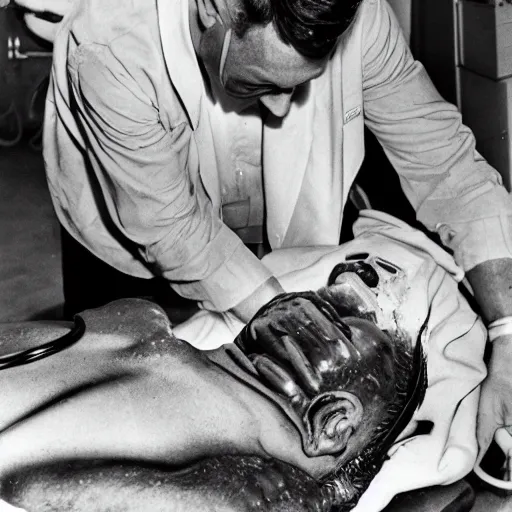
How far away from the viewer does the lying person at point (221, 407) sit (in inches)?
43.3

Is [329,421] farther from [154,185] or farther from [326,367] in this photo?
[154,185]

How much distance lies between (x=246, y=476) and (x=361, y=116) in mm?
849

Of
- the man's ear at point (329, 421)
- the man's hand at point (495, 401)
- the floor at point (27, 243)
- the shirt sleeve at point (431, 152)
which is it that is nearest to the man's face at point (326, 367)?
the man's ear at point (329, 421)

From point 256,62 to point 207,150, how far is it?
394 millimetres

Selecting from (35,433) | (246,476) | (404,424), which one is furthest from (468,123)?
(35,433)

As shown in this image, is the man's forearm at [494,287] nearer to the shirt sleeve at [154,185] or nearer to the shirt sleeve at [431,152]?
the shirt sleeve at [431,152]

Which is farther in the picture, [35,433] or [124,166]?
[124,166]

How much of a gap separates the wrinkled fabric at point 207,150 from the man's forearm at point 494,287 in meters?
0.02

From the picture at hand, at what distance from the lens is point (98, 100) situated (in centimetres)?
144

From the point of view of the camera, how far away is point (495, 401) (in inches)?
59.3

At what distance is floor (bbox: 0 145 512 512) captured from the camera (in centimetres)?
271

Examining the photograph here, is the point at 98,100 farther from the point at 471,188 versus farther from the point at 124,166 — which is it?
the point at 471,188

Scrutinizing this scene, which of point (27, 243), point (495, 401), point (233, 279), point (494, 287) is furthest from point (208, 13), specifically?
point (27, 243)

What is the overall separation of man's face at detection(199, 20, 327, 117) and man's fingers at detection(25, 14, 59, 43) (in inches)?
16.6
